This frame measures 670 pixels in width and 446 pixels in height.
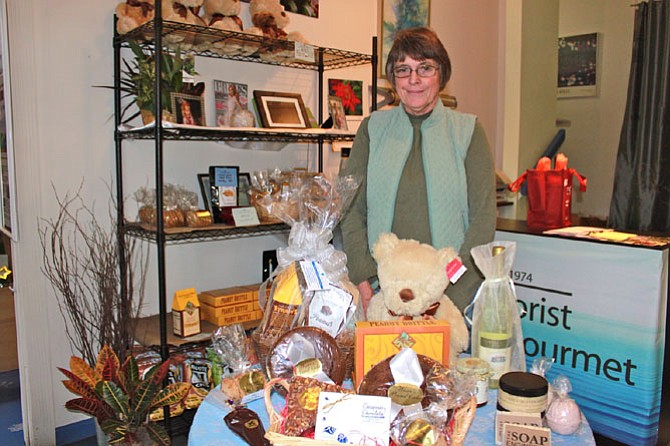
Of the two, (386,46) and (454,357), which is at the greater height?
(386,46)

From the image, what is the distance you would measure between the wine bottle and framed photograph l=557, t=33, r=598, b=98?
4098 millimetres

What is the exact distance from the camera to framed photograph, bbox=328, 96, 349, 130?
3.03 meters

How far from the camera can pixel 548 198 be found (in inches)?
89.3

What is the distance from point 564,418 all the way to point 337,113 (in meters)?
2.23

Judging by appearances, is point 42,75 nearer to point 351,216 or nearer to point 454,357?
point 351,216

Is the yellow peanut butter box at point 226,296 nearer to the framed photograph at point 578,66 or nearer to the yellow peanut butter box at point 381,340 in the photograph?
the yellow peanut butter box at point 381,340

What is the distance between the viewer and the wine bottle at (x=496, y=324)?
49.5 inches

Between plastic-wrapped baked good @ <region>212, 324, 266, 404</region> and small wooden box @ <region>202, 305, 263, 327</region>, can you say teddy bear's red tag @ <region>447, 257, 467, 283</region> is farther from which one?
small wooden box @ <region>202, 305, 263, 327</region>

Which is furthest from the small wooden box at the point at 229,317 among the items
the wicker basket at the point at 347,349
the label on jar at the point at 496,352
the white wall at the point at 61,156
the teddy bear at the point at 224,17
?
the label on jar at the point at 496,352

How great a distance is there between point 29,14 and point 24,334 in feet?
4.14

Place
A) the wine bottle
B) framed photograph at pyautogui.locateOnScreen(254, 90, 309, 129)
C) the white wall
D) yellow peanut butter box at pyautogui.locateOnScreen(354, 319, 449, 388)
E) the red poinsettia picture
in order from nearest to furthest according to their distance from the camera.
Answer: yellow peanut butter box at pyautogui.locateOnScreen(354, 319, 449, 388), the wine bottle, the white wall, framed photograph at pyautogui.locateOnScreen(254, 90, 309, 129), the red poinsettia picture

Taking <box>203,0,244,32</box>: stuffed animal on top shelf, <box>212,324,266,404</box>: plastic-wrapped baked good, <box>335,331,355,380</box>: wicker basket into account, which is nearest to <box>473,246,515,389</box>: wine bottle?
<box>335,331,355,380</box>: wicker basket

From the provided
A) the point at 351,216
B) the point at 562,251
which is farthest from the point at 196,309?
the point at 562,251

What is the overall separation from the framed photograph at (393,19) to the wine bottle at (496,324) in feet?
8.02
